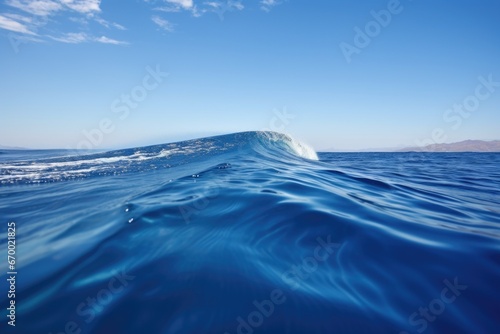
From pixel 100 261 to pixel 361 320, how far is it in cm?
232

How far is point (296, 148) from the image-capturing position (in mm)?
15641

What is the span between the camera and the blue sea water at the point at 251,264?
168 cm

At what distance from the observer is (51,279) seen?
2.13 metres

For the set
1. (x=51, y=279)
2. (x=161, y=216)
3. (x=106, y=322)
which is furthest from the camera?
(x=161, y=216)

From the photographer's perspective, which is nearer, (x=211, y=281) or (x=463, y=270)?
(x=211, y=281)

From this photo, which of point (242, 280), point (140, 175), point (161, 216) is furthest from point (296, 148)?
point (242, 280)

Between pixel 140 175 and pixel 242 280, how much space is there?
5.87 m

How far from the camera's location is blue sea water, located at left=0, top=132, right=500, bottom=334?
1684 mm

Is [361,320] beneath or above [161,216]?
beneath

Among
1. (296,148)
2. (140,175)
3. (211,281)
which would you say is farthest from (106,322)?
(296,148)

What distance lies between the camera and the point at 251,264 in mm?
2240

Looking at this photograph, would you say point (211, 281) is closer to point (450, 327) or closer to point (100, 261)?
point (100, 261)

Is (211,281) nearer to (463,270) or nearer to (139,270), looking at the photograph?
(139,270)

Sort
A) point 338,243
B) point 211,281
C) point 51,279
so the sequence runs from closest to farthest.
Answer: point 211,281 → point 51,279 → point 338,243
